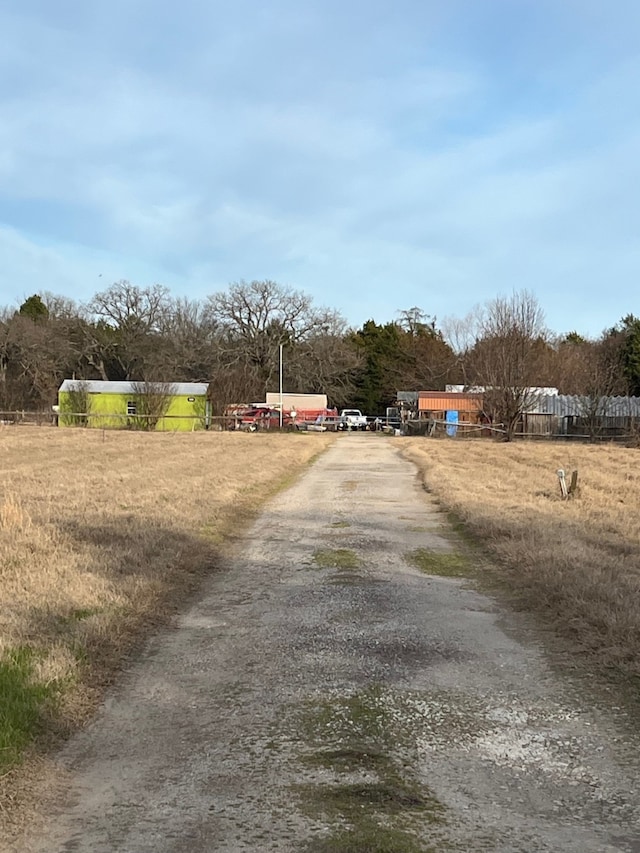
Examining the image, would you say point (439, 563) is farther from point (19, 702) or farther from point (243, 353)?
point (243, 353)

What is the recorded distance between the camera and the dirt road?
136 inches

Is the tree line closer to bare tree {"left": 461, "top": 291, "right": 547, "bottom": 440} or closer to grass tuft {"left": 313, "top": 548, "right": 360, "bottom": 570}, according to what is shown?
bare tree {"left": 461, "top": 291, "right": 547, "bottom": 440}

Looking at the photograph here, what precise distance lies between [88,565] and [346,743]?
5116 millimetres

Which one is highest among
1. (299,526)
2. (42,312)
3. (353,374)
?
(42,312)

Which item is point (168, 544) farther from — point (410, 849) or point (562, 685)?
point (410, 849)

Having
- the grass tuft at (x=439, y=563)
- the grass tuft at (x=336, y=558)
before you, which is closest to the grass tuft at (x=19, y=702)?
the grass tuft at (x=336, y=558)

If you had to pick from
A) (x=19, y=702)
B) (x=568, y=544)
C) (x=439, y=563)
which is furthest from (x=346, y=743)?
(x=568, y=544)

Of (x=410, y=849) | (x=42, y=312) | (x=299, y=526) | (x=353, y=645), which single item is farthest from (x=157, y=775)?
(x=42, y=312)

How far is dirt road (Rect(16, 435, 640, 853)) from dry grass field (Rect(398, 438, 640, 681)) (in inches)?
22.9

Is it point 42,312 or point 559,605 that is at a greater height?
point 42,312

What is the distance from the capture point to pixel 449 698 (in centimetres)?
514

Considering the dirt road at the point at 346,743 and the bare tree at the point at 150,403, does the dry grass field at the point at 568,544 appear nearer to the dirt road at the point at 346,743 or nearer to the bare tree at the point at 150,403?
the dirt road at the point at 346,743

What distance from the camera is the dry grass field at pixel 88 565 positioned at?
4988mm

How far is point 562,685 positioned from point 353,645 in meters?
1.61
